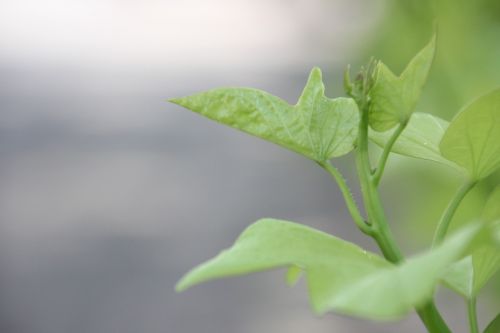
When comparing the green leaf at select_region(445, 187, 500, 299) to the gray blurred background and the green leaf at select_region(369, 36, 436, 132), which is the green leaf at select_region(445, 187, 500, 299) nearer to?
the green leaf at select_region(369, 36, 436, 132)

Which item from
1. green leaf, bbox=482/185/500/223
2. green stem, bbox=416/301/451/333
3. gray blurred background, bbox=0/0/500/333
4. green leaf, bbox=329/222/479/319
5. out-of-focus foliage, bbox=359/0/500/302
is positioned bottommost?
gray blurred background, bbox=0/0/500/333

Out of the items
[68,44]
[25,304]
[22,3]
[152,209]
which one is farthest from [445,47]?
[22,3]

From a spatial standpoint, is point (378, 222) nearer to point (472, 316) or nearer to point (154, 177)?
point (472, 316)

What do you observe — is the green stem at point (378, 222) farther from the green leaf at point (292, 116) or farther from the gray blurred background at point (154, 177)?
the gray blurred background at point (154, 177)

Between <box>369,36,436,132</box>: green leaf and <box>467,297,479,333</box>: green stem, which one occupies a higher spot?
<box>369,36,436,132</box>: green leaf

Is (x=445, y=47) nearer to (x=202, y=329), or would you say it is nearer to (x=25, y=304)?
(x=202, y=329)

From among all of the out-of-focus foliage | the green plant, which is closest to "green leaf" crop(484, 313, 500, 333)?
the green plant

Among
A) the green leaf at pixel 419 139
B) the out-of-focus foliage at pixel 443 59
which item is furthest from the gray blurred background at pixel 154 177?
the green leaf at pixel 419 139
